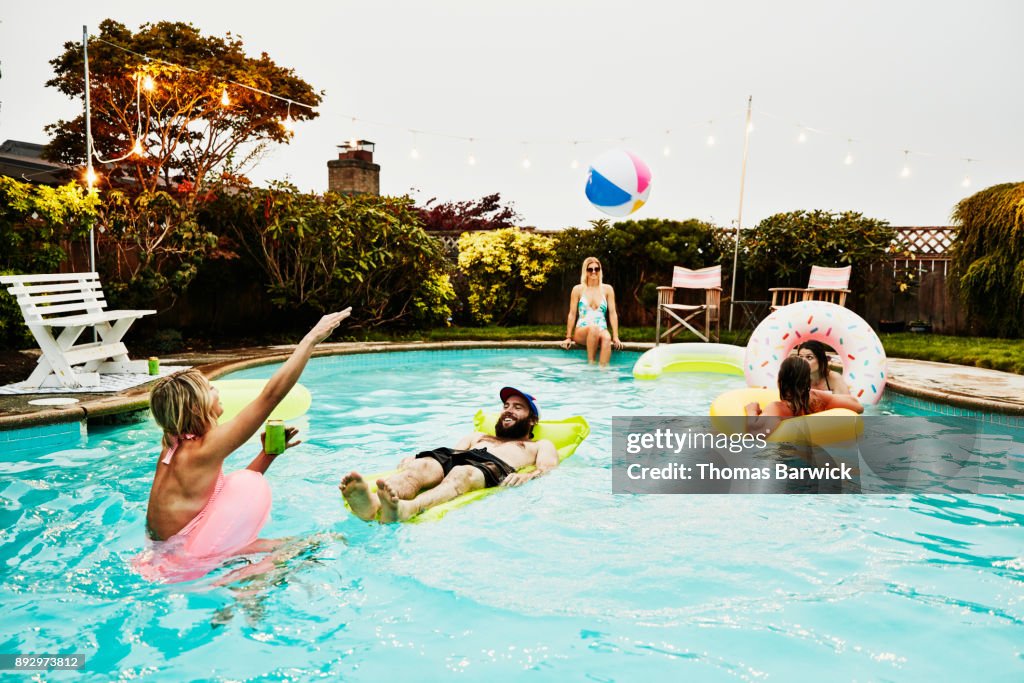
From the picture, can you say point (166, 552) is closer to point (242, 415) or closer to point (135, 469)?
point (242, 415)

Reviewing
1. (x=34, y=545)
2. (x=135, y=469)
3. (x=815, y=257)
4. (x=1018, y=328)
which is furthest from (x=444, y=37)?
(x=34, y=545)

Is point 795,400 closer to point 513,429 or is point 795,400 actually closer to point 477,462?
point 513,429

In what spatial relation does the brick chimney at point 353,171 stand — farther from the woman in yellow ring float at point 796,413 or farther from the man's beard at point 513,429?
the woman in yellow ring float at point 796,413

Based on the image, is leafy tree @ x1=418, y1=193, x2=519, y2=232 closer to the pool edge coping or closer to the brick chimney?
the brick chimney

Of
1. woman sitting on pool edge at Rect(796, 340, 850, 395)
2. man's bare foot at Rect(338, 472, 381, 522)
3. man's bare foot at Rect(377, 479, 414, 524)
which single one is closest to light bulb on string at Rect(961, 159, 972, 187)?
woman sitting on pool edge at Rect(796, 340, 850, 395)

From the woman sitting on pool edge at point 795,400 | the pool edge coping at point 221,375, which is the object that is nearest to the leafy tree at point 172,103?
the pool edge coping at point 221,375

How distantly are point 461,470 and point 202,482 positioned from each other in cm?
141

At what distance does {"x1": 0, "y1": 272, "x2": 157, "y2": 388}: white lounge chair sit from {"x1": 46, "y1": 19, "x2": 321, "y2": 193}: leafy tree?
3.33m

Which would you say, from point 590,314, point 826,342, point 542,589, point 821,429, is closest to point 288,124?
point 590,314

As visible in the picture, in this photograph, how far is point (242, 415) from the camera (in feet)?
8.12

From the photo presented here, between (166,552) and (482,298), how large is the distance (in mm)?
10197

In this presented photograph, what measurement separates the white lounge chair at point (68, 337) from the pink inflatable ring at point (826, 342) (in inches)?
220

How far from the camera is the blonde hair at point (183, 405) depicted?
2.52 metres

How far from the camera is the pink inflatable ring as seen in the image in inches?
232
